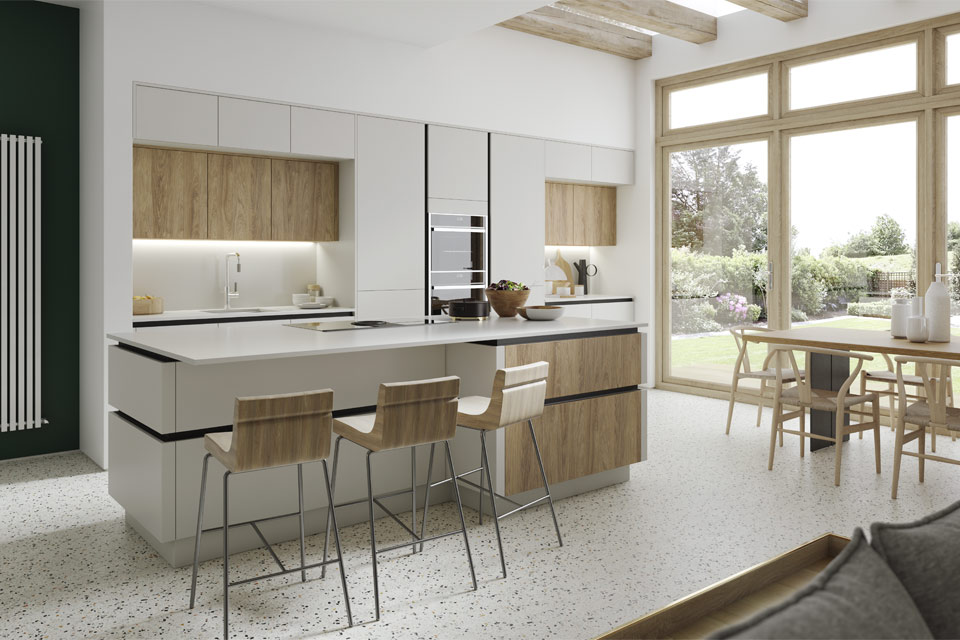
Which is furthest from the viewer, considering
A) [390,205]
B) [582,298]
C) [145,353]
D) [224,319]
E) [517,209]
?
[582,298]

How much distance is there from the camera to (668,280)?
7.62 metres

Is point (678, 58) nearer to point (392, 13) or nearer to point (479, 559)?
point (392, 13)

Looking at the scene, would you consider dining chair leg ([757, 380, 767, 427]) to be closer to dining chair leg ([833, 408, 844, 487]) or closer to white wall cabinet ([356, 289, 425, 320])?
dining chair leg ([833, 408, 844, 487])

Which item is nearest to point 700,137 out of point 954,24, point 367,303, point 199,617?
point 954,24

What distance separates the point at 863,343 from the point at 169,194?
15.3ft

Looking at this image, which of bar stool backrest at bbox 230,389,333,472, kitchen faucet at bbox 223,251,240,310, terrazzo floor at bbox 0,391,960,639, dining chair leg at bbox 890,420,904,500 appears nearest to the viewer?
A: bar stool backrest at bbox 230,389,333,472

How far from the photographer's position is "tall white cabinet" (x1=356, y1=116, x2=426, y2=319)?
5.81 m

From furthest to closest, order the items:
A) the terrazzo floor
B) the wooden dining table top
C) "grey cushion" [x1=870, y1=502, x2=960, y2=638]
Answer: the wooden dining table top < the terrazzo floor < "grey cushion" [x1=870, y1=502, x2=960, y2=638]

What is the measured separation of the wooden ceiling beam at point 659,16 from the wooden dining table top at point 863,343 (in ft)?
9.22

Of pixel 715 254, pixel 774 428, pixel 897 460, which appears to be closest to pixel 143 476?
pixel 774 428

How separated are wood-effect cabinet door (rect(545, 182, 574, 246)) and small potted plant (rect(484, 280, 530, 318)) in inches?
111

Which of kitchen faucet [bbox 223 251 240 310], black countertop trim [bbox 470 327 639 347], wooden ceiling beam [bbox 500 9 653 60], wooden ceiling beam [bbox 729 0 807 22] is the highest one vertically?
wooden ceiling beam [bbox 500 9 653 60]

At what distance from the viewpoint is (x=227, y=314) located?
17.2ft

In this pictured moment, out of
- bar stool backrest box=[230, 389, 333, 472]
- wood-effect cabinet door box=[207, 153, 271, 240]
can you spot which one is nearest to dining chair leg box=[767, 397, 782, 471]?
bar stool backrest box=[230, 389, 333, 472]
